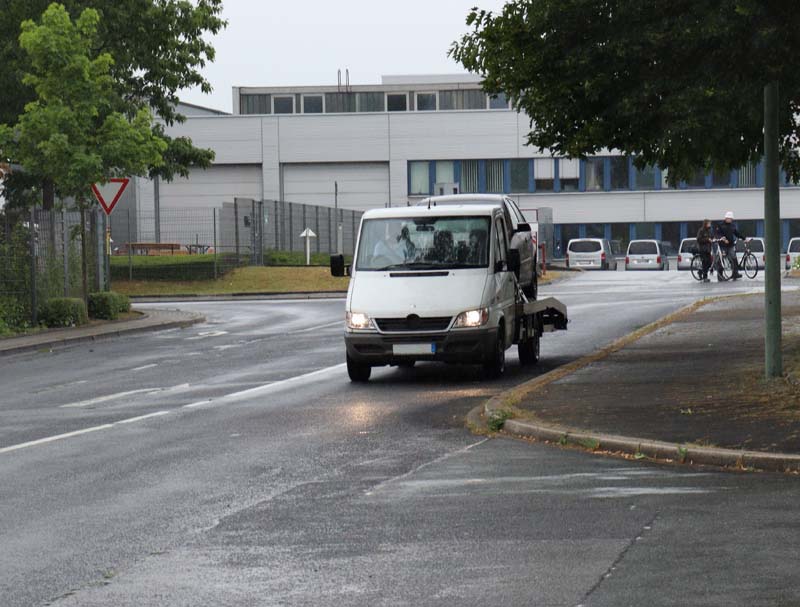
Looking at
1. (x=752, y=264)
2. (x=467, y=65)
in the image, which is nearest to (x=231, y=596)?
(x=467, y=65)

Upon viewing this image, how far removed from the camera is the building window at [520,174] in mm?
85438

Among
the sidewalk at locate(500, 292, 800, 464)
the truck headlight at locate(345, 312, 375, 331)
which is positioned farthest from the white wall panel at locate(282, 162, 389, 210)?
the truck headlight at locate(345, 312, 375, 331)

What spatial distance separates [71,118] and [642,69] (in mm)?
19090

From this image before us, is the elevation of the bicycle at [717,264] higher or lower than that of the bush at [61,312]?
higher

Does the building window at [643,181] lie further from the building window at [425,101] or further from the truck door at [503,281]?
the truck door at [503,281]

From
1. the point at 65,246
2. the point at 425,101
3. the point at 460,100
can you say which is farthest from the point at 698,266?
the point at 425,101

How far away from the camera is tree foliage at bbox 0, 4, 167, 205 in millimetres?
32406

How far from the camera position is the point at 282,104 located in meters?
95.6

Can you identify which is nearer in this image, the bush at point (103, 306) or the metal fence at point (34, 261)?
the metal fence at point (34, 261)

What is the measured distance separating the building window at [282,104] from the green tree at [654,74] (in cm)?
7895

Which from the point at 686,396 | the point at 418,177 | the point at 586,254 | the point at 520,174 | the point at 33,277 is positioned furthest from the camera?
the point at 520,174

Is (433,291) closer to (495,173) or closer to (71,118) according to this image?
(71,118)

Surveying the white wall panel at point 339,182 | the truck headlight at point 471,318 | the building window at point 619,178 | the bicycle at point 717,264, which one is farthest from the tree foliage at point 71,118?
the building window at point 619,178

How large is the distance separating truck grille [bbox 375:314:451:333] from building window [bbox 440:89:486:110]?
77964 millimetres
